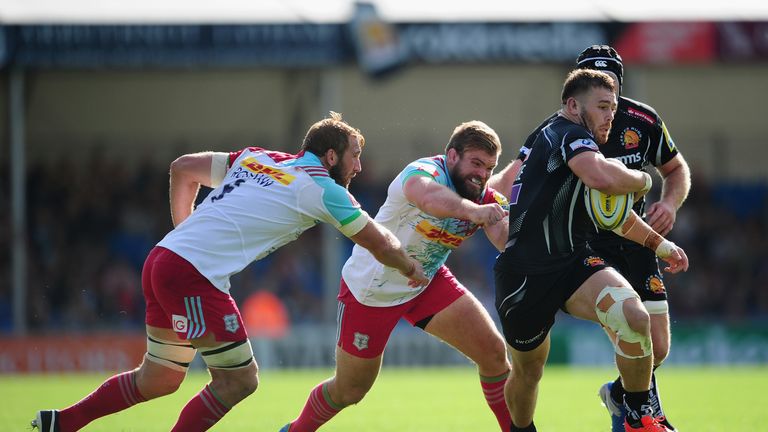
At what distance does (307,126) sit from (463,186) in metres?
18.1

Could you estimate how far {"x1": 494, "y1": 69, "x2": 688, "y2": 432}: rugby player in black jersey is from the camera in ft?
21.8

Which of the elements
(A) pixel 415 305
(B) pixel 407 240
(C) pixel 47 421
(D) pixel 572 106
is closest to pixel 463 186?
(B) pixel 407 240

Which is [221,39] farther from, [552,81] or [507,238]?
[507,238]

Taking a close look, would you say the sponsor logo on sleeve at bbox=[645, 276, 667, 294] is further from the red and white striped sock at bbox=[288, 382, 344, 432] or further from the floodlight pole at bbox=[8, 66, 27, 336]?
the floodlight pole at bbox=[8, 66, 27, 336]

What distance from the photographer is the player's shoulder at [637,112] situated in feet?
25.1

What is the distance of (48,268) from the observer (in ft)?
Answer: 74.7

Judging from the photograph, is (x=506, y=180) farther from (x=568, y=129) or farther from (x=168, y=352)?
(x=168, y=352)

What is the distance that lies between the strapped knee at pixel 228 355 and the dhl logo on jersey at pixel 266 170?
0.98m

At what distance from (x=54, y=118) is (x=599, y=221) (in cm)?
2053

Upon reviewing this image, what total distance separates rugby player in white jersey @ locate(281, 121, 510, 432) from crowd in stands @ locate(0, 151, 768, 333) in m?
14.7

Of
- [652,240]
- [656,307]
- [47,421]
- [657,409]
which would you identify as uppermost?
[652,240]

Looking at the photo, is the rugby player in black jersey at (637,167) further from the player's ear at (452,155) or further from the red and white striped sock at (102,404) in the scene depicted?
the red and white striped sock at (102,404)

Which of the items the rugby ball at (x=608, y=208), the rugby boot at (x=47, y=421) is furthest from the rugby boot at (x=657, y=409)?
the rugby boot at (x=47, y=421)

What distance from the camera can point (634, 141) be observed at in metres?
7.61
